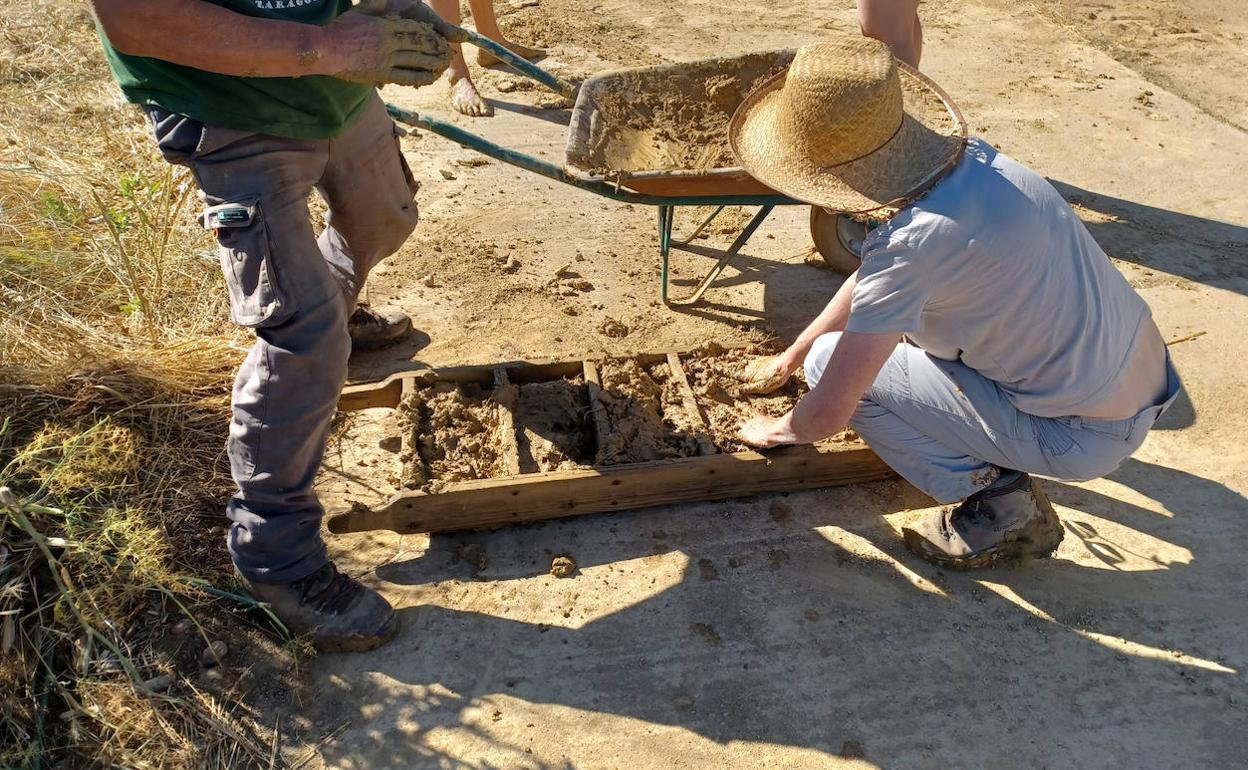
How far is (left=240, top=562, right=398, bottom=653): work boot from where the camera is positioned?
2.71 metres

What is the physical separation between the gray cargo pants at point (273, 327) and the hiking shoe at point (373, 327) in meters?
1.28

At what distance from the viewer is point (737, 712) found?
263 cm

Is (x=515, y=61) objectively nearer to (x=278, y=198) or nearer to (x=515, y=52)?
(x=278, y=198)

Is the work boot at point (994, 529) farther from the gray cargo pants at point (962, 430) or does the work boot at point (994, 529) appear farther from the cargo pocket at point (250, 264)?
the cargo pocket at point (250, 264)

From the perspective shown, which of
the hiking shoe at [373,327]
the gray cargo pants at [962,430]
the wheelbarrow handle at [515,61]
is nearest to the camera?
the gray cargo pants at [962,430]

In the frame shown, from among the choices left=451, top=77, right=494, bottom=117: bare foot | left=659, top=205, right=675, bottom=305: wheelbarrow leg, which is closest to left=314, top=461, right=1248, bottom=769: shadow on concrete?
left=659, top=205, right=675, bottom=305: wheelbarrow leg

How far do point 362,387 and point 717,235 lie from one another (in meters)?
2.29

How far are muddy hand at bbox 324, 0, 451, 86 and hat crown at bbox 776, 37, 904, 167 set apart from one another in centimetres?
100

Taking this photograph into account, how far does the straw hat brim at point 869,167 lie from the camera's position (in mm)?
2443

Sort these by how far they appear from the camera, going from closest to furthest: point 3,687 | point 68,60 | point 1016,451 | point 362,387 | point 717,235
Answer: point 3,687, point 1016,451, point 362,387, point 717,235, point 68,60

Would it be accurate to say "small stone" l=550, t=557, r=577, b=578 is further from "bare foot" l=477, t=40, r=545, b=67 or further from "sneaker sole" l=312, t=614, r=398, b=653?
"bare foot" l=477, t=40, r=545, b=67

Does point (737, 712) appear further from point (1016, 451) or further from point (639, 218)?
point (639, 218)

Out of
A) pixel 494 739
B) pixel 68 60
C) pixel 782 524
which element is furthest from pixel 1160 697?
pixel 68 60

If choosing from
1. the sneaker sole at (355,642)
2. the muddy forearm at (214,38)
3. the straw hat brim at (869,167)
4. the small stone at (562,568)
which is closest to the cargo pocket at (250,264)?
the muddy forearm at (214,38)
